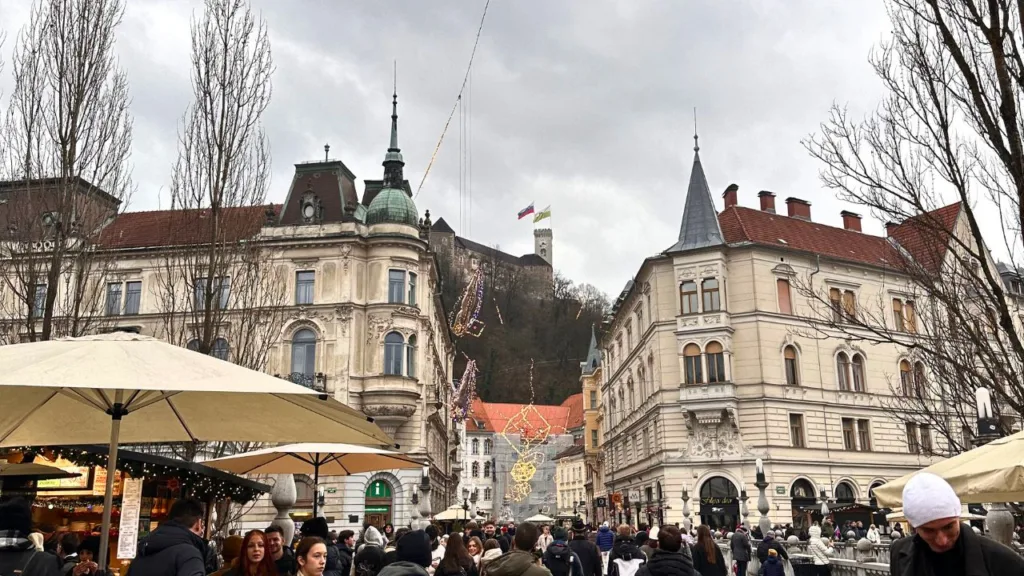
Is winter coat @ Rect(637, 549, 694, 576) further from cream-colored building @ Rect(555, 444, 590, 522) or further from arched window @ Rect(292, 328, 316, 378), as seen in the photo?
cream-colored building @ Rect(555, 444, 590, 522)

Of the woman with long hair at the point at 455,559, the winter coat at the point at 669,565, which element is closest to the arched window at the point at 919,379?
the winter coat at the point at 669,565

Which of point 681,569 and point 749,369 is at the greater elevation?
point 749,369

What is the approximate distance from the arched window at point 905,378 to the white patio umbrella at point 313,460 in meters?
37.7

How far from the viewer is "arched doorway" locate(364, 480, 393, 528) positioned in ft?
132

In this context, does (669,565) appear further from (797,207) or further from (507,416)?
(507,416)

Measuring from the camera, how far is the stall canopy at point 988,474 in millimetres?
6594

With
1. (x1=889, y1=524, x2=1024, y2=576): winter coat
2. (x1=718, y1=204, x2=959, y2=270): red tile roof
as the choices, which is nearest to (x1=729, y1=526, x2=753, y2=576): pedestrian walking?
(x1=889, y1=524, x2=1024, y2=576): winter coat

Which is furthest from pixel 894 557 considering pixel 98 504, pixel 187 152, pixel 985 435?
pixel 187 152

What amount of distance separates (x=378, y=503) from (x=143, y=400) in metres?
34.5

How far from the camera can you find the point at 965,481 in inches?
273

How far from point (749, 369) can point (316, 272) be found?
2266 centimetres

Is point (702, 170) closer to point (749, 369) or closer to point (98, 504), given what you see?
point (749, 369)

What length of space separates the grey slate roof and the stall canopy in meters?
36.1

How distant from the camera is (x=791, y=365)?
42.6 m
